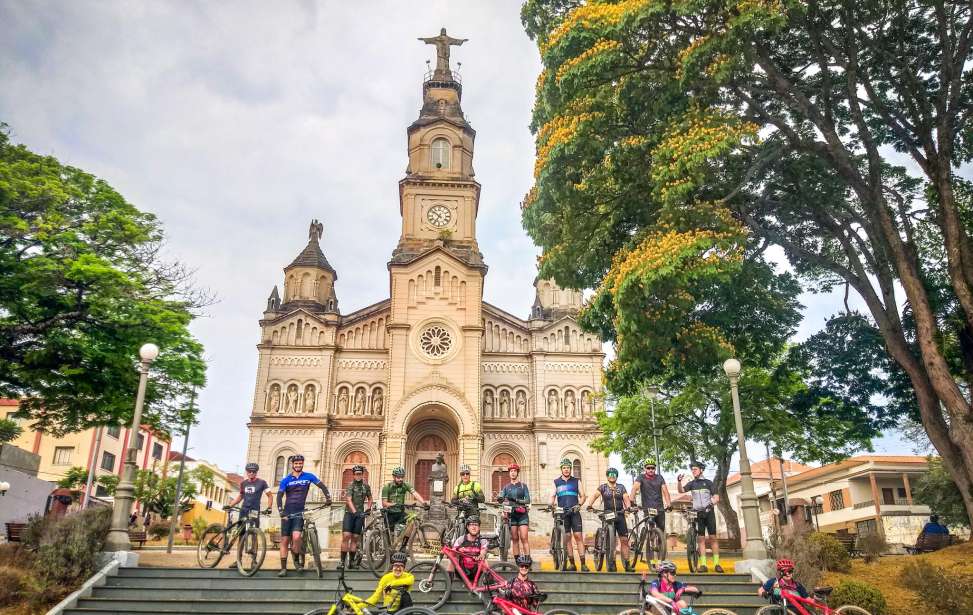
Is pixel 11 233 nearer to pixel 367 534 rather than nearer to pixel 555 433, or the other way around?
pixel 367 534

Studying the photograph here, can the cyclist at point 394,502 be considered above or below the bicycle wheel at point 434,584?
above

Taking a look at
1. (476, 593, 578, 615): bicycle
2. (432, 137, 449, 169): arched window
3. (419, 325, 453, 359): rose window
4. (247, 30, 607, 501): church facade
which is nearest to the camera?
(476, 593, 578, 615): bicycle

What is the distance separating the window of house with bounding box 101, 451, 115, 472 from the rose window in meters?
26.2

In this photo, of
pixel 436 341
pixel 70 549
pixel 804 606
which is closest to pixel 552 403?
pixel 436 341

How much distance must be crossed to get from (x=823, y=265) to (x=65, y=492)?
17.3 m

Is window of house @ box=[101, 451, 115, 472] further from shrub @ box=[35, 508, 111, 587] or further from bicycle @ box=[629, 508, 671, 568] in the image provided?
bicycle @ box=[629, 508, 671, 568]

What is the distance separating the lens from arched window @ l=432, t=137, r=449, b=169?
4275cm

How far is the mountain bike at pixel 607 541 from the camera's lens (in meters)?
12.4

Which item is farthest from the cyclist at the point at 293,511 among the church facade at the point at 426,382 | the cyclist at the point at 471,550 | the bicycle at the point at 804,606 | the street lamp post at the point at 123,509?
the church facade at the point at 426,382

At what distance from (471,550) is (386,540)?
8.88 feet

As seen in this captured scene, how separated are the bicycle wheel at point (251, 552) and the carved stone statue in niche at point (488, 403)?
25.3m

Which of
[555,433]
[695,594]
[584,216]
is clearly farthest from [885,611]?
[555,433]

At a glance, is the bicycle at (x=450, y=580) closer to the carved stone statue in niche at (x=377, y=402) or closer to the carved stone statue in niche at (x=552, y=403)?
the carved stone statue in niche at (x=377, y=402)

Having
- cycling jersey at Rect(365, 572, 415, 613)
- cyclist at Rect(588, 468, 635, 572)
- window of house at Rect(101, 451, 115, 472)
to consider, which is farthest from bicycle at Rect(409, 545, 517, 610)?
window of house at Rect(101, 451, 115, 472)
